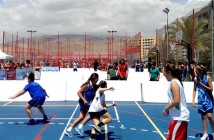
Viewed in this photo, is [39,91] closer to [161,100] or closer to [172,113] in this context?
[172,113]

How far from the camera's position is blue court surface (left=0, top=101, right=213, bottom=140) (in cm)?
944

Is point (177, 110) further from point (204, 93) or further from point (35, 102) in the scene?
point (35, 102)

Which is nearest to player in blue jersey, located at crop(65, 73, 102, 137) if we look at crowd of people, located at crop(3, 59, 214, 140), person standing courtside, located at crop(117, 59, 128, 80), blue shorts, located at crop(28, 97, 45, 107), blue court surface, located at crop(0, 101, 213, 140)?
crowd of people, located at crop(3, 59, 214, 140)

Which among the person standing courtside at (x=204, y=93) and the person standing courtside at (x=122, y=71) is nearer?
the person standing courtside at (x=204, y=93)

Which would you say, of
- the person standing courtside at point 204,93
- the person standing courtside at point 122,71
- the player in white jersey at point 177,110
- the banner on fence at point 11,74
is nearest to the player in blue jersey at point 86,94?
the person standing courtside at point 204,93

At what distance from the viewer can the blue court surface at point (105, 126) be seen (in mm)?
9438

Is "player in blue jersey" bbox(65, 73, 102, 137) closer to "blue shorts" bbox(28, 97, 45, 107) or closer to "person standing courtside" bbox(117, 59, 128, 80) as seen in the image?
"blue shorts" bbox(28, 97, 45, 107)

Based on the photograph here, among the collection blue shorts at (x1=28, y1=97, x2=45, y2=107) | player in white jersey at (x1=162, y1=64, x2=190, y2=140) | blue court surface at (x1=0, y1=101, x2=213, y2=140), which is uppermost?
player in white jersey at (x1=162, y1=64, x2=190, y2=140)

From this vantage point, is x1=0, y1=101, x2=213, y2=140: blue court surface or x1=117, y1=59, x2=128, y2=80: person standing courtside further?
x1=117, y1=59, x2=128, y2=80: person standing courtside

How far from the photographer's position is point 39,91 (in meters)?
11.4

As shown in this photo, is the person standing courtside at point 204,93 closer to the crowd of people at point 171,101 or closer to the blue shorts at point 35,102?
the crowd of people at point 171,101

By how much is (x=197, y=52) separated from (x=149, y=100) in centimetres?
3166

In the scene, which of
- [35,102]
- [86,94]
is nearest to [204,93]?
[86,94]

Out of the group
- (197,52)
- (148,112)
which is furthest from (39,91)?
(197,52)
